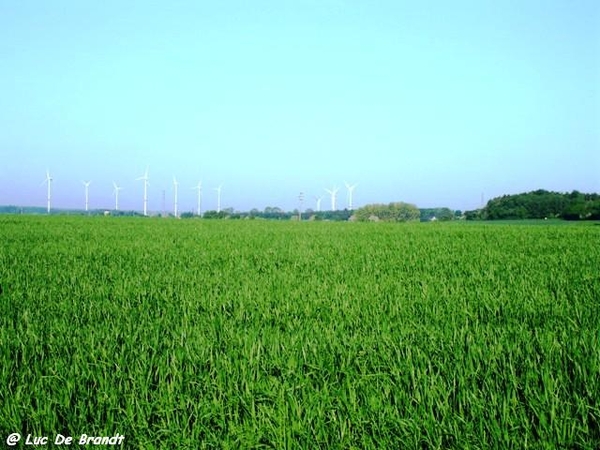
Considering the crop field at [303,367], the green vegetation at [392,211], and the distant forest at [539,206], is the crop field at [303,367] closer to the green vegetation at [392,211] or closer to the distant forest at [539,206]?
the distant forest at [539,206]

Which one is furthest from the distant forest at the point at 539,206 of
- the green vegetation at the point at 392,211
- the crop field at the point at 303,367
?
the crop field at the point at 303,367

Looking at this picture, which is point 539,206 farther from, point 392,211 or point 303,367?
point 303,367

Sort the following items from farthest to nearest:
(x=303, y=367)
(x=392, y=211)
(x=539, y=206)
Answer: (x=392, y=211) → (x=539, y=206) → (x=303, y=367)

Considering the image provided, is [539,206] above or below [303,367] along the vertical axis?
above

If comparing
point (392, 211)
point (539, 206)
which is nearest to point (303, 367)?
point (539, 206)

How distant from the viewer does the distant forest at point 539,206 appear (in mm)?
63094

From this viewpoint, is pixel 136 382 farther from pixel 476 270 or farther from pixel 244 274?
pixel 476 270

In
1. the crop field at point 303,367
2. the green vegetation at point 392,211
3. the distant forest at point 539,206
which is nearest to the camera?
the crop field at point 303,367

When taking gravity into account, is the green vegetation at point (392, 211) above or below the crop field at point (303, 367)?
above

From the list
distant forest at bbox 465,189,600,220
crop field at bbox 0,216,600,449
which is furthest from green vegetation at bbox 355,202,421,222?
crop field at bbox 0,216,600,449

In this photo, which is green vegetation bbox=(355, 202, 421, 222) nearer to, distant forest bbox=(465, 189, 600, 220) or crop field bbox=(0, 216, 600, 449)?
distant forest bbox=(465, 189, 600, 220)

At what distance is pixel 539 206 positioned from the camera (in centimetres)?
6975

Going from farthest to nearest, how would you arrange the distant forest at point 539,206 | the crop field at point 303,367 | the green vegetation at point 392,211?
the green vegetation at point 392,211 → the distant forest at point 539,206 → the crop field at point 303,367

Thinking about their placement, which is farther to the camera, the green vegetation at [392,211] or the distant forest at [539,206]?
the green vegetation at [392,211]
